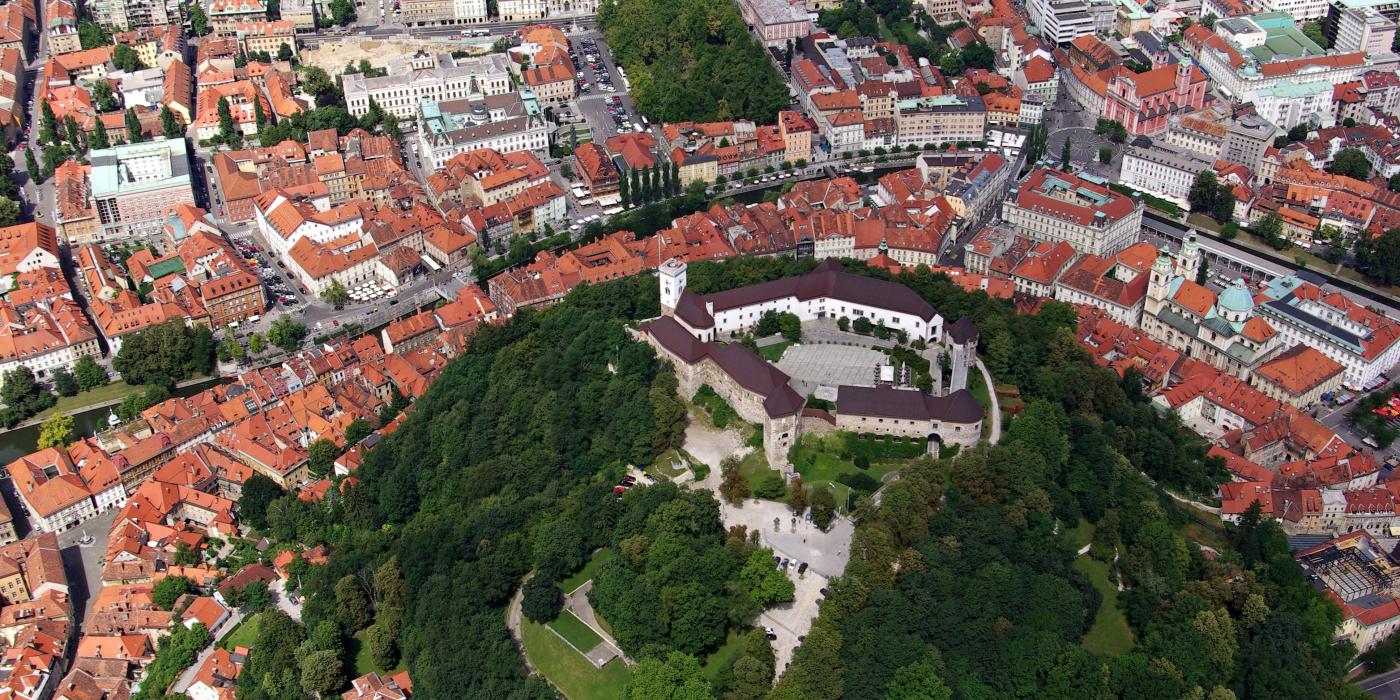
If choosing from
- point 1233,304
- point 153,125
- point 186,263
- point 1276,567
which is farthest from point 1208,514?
point 153,125

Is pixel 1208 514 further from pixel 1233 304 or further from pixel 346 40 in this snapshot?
pixel 346 40

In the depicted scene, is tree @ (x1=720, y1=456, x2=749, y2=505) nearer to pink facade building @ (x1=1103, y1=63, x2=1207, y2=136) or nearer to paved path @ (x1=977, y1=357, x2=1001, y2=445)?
paved path @ (x1=977, y1=357, x2=1001, y2=445)

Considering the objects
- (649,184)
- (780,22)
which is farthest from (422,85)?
(780,22)

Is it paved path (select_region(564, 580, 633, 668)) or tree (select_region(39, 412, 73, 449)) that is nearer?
paved path (select_region(564, 580, 633, 668))

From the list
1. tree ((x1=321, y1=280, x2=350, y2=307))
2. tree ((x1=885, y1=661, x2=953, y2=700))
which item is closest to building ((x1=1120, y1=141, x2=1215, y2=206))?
tree ((x1=321, y1=280, x2=350, y2=307))

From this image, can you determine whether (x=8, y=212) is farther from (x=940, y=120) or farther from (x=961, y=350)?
(x=940, y=120)

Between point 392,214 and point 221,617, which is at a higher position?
point 392,214
